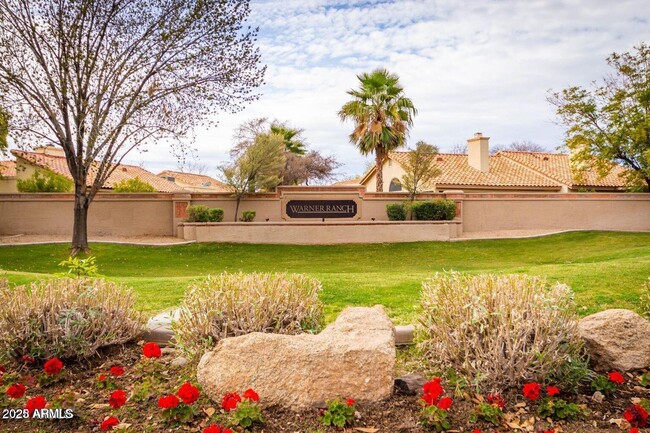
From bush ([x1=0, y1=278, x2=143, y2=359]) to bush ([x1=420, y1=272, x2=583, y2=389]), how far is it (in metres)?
2.89

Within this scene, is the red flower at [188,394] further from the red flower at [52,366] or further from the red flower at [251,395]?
the red flower at [52,366]

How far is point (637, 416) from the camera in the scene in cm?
322

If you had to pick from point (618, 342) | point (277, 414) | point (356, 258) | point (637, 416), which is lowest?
point (356, 258)

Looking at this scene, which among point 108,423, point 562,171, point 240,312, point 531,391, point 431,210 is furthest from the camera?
point 562,171

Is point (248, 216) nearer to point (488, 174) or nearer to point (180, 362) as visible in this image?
point (488, 174)

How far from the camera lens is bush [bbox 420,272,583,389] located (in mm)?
3705

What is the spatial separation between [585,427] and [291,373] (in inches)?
79.2

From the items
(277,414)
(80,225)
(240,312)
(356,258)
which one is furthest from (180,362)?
(80,225)

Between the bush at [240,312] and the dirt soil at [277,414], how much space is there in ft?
1.18

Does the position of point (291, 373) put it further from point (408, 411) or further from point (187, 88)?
point (187, 88)

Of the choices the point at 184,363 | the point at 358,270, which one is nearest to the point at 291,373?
the point at 184,363

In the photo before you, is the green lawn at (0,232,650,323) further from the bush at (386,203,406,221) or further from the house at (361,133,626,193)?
the house at (361,133,626,193)

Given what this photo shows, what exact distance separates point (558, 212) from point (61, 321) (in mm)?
28138

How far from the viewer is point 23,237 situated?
23391 millimetres
